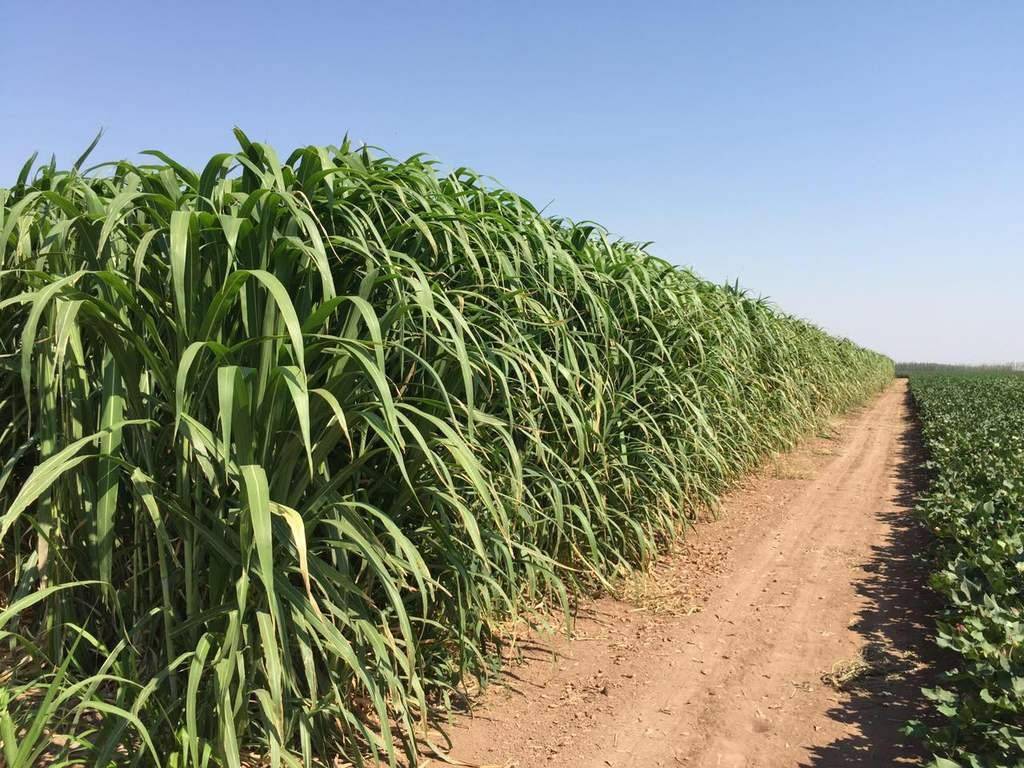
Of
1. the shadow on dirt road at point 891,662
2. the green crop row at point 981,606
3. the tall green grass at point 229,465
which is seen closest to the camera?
the tall green grass at point 229,465

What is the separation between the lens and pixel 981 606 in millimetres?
2822

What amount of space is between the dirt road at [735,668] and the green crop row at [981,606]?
0.65ft

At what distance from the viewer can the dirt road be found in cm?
229

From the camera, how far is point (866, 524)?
5398 mm

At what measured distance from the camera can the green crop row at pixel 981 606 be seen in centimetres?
207

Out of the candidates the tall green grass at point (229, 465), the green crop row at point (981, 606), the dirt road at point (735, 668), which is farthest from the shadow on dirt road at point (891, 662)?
the tall green grass at point (229, 465)

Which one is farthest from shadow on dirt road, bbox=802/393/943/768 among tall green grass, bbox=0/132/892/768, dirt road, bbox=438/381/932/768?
tall green grass, bbox=0/132/892/768

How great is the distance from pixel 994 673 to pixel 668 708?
105cm

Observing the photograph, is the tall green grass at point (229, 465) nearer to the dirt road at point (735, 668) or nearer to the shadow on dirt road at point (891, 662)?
the dirt road at point (735, 668)

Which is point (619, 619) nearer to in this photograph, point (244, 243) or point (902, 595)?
point (902, 595)

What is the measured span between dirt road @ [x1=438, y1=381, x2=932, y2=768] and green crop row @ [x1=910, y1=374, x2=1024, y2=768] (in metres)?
0.20

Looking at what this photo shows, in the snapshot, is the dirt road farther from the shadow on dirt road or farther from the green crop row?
the green crop row

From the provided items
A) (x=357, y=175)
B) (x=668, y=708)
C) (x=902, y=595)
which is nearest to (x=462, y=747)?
(x=668, y=708)

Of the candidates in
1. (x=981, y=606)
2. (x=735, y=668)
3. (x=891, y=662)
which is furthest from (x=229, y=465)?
(x=981, y=606)
